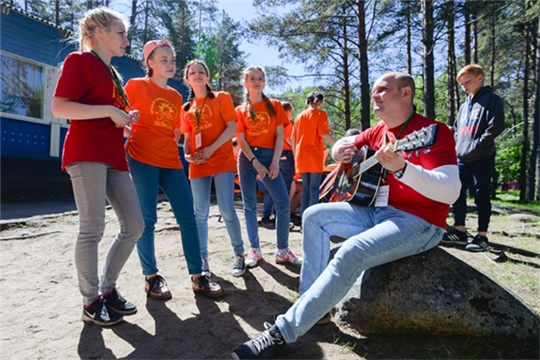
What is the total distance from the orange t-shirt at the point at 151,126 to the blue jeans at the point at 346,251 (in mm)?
1387

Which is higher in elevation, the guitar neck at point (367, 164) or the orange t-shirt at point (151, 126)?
the orange t-shirt at point (151, 126)

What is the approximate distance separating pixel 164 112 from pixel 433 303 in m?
2.45

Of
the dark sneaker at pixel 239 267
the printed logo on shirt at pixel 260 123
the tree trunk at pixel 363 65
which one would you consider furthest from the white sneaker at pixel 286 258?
the tree trunk at pixel 363 65

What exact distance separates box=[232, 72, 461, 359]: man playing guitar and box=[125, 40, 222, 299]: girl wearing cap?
3.34 ft

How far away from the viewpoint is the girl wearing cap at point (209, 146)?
3365mm

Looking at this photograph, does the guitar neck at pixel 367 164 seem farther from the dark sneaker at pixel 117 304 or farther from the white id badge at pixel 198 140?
the dark sneaker at pixel 117 304

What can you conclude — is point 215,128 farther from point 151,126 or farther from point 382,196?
point 382,196

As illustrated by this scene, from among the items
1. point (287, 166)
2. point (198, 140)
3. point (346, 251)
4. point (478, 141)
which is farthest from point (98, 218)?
point (478, 141)

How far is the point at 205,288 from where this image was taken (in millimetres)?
2949

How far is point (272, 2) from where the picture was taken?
12117mm

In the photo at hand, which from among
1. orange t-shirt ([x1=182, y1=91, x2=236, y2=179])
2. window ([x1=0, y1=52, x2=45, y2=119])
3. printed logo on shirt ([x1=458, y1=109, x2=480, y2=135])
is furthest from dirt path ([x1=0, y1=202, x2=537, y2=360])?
window ([x1=0, y1=52, x2=45, y2=119])

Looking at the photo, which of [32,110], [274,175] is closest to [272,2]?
[32,110]

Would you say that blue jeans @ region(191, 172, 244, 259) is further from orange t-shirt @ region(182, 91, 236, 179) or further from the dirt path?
the dirt path

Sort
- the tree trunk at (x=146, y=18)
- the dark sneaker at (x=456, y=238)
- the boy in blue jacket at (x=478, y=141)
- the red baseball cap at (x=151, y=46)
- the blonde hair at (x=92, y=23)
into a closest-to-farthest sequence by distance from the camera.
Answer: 1. the blonde hair at (x=92, y=23)
2. the red baseball cap at (x=151, y=46)
3. the boy in blue jacket at (x=478, y=141)
4. the dark sneaker at (x=456, y=238)
5. the tree trunk at (x=146, y=18)
